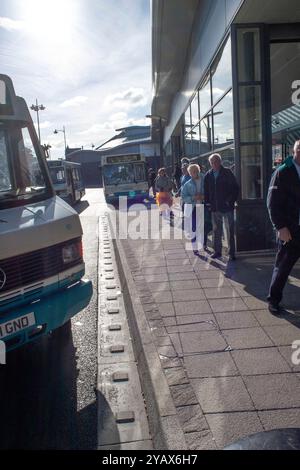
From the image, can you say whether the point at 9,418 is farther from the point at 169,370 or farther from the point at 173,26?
the point at 173,26

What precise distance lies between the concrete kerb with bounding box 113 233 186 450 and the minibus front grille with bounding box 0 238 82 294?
3.69 ft

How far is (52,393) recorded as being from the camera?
3773 millimetres

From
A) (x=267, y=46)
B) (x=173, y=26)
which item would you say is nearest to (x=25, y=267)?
(x=267, y=46)

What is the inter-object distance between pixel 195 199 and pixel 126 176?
1349 centimetres

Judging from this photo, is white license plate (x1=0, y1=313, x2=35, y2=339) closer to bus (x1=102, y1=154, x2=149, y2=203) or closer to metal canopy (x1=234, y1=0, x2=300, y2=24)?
metal canopy (x1=234, y1=0, x2=300, y2=24)

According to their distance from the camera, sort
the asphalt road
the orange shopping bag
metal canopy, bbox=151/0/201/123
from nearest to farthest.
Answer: the asphalt road
metal canopy, bbox=151/0/201/123
the orange shopping bag

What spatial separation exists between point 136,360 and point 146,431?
1.22 m

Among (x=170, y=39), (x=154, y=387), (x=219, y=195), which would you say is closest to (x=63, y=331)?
(x=154, y=387)

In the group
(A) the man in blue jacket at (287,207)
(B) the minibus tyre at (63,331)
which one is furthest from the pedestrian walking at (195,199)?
(B) the minibus tyre at (63,331)

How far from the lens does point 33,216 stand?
404cm

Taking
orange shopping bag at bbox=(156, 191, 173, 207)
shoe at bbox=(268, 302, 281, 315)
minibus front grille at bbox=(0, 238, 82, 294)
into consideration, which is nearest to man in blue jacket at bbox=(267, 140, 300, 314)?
shoe at bbox=(268, 302, 281, 315)

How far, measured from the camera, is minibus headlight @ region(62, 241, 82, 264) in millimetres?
4109

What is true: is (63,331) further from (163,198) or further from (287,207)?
(163,198)
